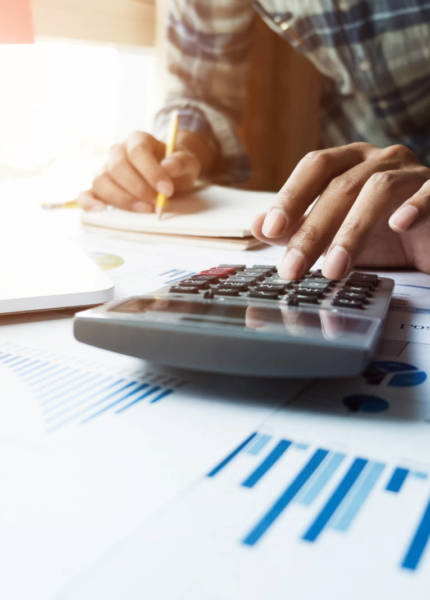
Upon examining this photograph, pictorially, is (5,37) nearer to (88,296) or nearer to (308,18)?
(88,296)

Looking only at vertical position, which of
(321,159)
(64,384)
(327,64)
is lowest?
(64,384)

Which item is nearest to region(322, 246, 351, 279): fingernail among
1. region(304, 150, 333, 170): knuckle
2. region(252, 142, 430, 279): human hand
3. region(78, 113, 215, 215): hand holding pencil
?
region(252, 142, 430, 279): human hand

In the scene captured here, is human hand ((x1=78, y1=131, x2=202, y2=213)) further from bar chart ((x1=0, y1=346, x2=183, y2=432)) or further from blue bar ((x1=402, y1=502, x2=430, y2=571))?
blue bar ((x1=402, y1=502, x2=430, y2=571))

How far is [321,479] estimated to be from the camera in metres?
0.21

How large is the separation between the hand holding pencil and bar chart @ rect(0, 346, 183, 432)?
38cm

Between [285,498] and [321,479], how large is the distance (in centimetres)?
2

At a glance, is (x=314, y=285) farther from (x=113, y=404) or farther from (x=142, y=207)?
(x=142, y=207)

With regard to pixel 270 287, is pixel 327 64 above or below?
above

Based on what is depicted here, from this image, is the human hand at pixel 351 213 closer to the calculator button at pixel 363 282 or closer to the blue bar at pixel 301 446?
the calculator button at pixel 363 282

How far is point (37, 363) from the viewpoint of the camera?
1.06 feet

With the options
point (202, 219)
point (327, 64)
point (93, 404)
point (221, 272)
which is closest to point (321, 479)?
point (93, 404)

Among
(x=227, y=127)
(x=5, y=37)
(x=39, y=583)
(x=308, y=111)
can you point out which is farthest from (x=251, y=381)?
(x=308, y=111)

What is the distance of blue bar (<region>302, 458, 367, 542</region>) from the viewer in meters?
0.19

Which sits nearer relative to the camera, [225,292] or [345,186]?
[225,292]
